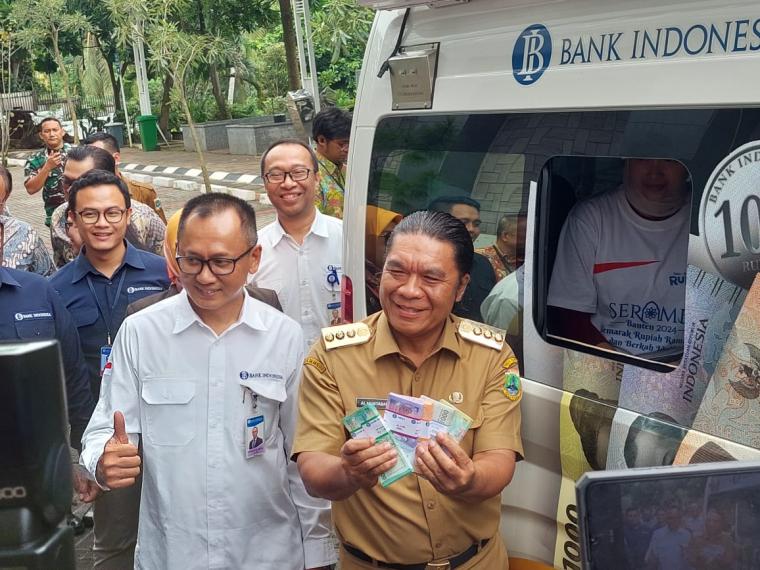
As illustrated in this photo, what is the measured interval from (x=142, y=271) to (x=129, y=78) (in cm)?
3195

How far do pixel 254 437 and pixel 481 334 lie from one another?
72cm

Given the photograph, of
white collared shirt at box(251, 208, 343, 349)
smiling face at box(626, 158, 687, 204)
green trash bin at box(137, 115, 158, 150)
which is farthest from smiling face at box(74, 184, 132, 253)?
green trash bin at box(137, 115, 158, 150)

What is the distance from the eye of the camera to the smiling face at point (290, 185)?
3.88 m

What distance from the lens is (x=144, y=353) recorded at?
2.53m

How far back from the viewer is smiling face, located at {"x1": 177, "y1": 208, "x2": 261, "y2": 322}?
97.7 inches

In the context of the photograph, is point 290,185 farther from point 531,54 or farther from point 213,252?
point 531,54

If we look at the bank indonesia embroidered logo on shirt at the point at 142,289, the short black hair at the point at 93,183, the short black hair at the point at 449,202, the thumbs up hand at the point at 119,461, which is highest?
the short black hair at the point at 449,202

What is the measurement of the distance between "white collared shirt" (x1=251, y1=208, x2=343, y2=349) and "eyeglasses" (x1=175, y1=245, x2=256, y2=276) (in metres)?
1.35

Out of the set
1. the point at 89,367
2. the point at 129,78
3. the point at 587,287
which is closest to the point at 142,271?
the point at 89,367

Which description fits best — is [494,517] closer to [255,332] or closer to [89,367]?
[255,332]

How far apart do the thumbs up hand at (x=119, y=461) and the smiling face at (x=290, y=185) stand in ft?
5.77

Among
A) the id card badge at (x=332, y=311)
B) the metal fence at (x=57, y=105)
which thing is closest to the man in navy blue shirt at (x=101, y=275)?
the id card badge at (x=332, y=311)

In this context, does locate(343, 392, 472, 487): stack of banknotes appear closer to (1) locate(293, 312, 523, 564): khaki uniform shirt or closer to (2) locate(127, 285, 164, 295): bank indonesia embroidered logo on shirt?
(1) locate(293, 312, 523, 564): khaki uniform shirt

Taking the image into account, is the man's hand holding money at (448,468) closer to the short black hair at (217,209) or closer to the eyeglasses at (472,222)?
the eyeglasses at (472,222)
